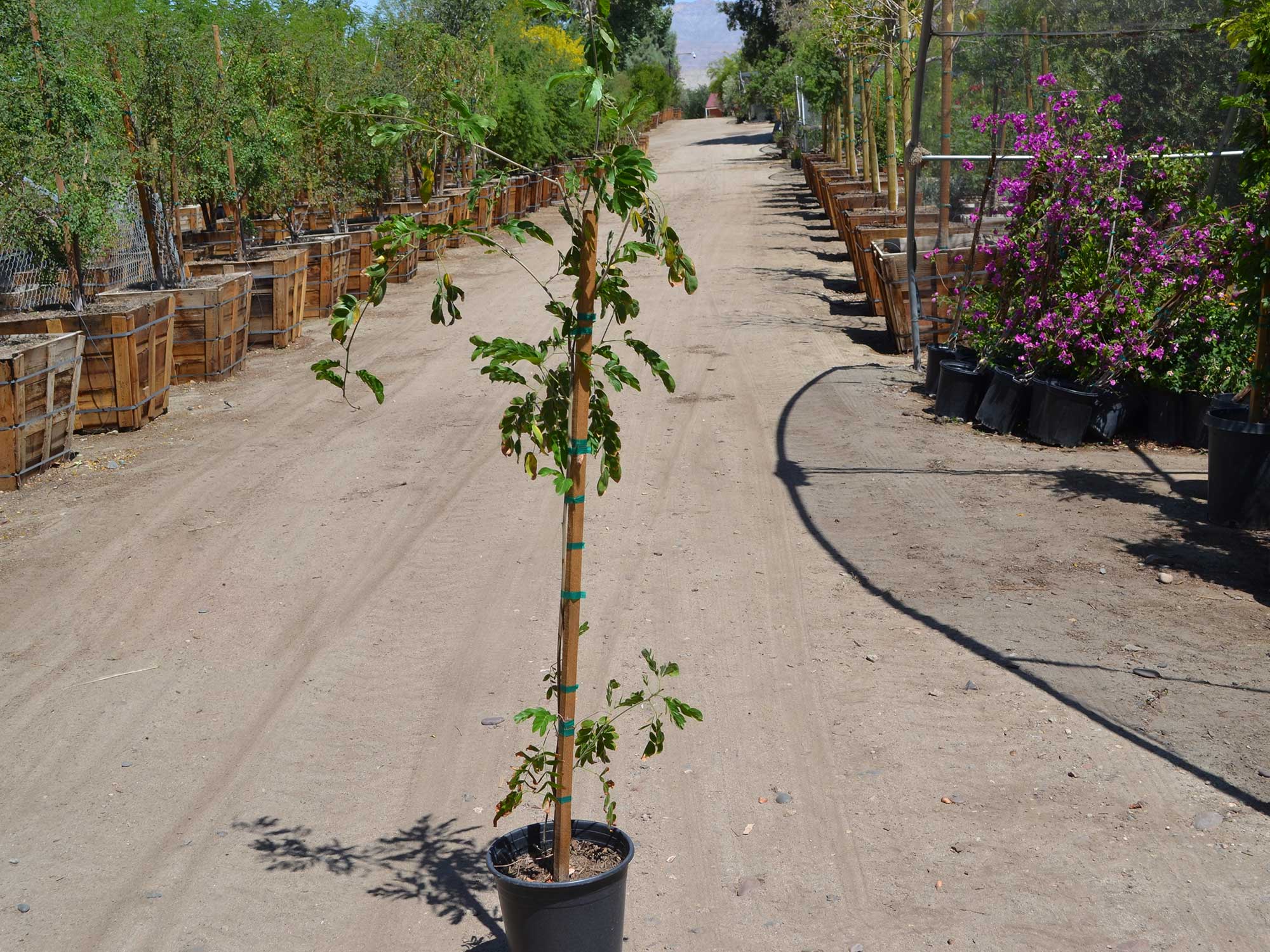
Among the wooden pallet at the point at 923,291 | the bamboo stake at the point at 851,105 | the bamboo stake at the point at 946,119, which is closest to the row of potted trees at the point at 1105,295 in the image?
the wooden pallet at the point at 923,291

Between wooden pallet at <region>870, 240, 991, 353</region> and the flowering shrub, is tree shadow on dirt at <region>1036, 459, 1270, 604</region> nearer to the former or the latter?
the flowering shrub

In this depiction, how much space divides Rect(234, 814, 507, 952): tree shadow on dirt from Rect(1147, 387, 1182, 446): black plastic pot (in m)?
6.65

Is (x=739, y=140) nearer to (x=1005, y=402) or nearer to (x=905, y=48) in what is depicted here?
(x=905, y=48)

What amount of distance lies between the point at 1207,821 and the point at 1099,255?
580 cm

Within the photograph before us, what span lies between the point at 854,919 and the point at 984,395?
21.5ft

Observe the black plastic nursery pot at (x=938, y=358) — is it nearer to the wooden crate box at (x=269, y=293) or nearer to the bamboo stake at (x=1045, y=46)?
the bamboo stake at (x=1045, y=46)

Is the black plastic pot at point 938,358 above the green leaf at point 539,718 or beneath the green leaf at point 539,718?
above

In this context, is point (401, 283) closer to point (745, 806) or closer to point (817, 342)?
point (817, 342)

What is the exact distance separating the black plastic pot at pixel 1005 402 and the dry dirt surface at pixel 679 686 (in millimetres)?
187

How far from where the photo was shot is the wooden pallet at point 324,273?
1540 centimetres

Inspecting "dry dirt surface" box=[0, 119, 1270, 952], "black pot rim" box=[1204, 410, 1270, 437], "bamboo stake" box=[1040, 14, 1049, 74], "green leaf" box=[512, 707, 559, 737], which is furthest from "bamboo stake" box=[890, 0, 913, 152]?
"green leaf" box=[512, 707, 559, 737]

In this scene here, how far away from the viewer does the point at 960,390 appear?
9.73 metres

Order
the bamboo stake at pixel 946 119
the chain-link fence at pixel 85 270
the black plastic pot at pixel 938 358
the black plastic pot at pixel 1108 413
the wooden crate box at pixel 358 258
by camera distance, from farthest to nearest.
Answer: the wooden crate box at pixel 358 258 < the bamboo stake at pixel 946 119 < the chain-link fence at pixel 85 270 < the black plastic pot at pixel 938 358 < the black plastic pot at pixel 1108 413

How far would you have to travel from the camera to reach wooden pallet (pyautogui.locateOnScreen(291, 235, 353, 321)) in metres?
15.4
